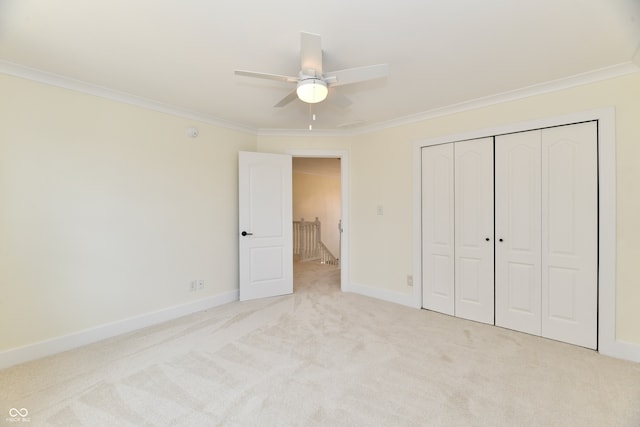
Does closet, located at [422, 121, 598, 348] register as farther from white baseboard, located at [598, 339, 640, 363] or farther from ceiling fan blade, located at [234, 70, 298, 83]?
ceiling fan blade, located at [234, 70, 298, 83]

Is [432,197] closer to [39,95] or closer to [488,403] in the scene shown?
[488,403]

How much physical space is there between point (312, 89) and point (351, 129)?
7.46ft

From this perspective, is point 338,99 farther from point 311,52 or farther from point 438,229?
point 438,229

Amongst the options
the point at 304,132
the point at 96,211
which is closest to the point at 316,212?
the point at 304,132

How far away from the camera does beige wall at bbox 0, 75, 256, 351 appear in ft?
7.76

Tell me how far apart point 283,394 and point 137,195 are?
2453mm

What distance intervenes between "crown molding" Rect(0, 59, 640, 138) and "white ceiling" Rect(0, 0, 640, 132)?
0.09 feet

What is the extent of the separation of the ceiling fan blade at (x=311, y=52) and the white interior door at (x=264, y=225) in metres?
2.27

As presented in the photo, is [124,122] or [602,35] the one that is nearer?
[602,35]

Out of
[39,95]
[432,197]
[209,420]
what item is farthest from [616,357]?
[39,95]

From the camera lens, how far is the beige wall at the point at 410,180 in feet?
7.86

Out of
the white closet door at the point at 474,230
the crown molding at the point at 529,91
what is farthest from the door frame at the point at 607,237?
the white closet door at the point at 474,230

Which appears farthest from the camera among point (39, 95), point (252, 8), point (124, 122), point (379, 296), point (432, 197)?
point (379, 296)

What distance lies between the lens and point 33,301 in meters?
2.44
